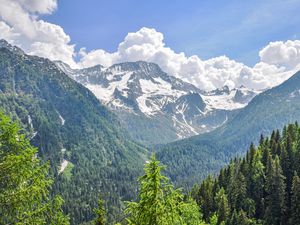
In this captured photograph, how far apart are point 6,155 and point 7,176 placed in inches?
48.7

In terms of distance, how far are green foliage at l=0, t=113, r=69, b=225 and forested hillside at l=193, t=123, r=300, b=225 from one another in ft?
271

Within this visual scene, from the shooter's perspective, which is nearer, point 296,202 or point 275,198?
point 296,202

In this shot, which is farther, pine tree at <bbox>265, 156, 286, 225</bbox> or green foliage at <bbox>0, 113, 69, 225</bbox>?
pine tree at <bbox>265, 156, 286, 225</bbox>

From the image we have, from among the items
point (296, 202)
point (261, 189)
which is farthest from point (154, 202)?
point (261, 189)

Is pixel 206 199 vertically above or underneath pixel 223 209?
underneath

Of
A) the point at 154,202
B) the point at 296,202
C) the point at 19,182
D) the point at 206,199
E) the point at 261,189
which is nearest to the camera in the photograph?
the point at 19,182

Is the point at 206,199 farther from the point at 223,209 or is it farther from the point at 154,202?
the point at 154,202

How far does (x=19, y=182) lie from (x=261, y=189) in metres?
102

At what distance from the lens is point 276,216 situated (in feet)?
329

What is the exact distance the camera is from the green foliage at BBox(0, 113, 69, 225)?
2112cm

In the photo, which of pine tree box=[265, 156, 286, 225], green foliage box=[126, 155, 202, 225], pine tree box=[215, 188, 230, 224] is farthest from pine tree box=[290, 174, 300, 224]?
green foliage box=[126, 155, 202, 225]

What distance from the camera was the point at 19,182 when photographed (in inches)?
854

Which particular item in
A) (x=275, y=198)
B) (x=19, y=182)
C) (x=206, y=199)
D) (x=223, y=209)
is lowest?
(x=206, y=199)

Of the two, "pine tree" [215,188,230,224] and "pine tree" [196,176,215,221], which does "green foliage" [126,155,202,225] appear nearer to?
"pine tree" [215,188,230,224]
